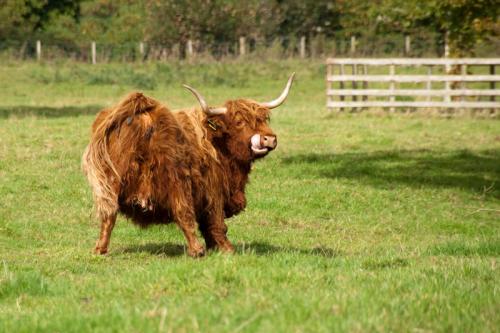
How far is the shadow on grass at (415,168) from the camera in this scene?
18250 mm

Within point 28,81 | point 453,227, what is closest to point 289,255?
point 453,227

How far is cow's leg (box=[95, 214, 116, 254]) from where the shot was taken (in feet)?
32.2

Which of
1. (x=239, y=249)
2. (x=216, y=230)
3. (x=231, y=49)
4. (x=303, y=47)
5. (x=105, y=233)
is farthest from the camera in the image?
(x=231, y=49)

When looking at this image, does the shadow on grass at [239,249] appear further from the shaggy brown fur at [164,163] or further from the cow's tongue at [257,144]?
the cow's tongue at [257,144]

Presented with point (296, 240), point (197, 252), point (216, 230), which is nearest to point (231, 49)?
point (296, 240)

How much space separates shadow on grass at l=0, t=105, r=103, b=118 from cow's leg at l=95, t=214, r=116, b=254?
60.1 feet

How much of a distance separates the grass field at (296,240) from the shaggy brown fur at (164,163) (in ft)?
1.48

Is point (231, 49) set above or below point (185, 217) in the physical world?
above

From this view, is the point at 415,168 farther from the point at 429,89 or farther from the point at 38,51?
the point at 38,51

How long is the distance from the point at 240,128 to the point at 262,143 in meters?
0.31

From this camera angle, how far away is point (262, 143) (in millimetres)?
10172

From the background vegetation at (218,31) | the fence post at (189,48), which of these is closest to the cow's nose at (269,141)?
the background vegetation at (218,31)

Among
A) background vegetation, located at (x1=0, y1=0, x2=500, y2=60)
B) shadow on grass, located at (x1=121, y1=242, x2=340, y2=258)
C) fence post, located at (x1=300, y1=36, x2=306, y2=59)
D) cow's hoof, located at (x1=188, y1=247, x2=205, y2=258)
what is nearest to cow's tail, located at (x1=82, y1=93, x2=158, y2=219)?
cow's hoof, located at (x1=188, y1=247, x2=205, y2=258)

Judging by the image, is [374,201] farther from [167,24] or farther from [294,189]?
[167,24]
